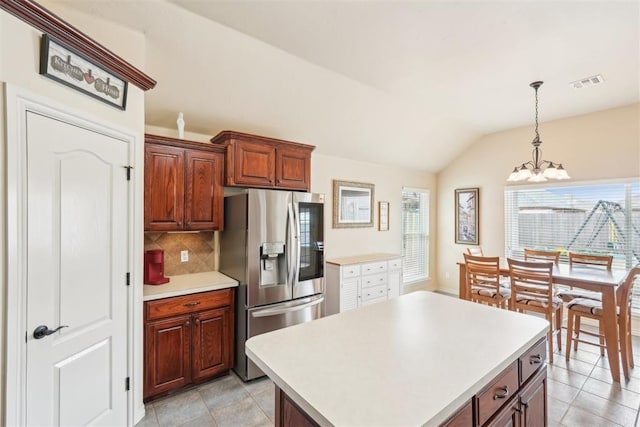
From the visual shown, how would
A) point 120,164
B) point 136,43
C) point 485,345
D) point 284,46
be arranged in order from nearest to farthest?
point 485,345 → point 120,164 → point 136,43 → point 284,46

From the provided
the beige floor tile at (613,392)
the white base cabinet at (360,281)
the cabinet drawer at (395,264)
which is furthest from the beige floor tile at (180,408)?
the beige floor tile at (613,392)

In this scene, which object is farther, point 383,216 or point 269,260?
point 383,216

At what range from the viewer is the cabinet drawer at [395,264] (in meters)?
4.40

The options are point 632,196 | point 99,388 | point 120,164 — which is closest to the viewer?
point 99,388

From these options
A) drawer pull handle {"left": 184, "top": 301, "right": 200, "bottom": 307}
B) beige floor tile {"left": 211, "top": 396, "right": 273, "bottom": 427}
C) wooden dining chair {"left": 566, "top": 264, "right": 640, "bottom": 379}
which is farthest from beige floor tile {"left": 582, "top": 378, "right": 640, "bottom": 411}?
drawer pull handle {"left": 184, "top": 301, "right": 200, "bottom": 307}

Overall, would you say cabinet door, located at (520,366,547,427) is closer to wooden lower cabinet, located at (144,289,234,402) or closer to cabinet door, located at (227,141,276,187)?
wooden lower cabinet, located at (144,289,234,402)

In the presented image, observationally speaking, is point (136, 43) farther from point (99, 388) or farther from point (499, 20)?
point (499, 20)

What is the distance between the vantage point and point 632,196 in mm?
3834

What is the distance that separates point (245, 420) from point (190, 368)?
717 millimetres

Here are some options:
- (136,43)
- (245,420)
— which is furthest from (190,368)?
(136,43)

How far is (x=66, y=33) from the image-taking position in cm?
153

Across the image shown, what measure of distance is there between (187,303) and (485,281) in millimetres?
3393

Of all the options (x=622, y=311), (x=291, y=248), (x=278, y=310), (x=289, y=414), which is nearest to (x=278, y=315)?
(x=278, y=310)

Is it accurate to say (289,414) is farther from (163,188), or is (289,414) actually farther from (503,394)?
(163,188)
